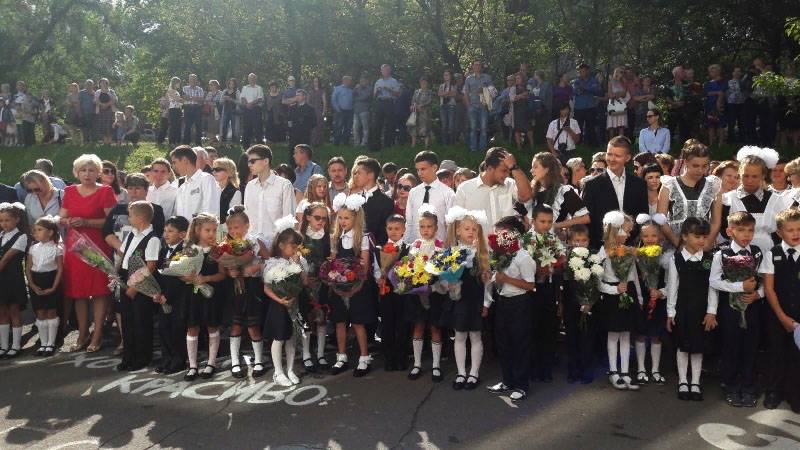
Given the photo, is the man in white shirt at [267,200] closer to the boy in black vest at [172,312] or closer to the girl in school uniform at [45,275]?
the boy in black vest at [172,312]

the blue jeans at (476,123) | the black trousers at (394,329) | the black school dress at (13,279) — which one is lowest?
the black trousers at (394,329)

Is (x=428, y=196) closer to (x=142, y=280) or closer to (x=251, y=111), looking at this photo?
(x=142, y=280)

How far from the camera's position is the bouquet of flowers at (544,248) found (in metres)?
7.06

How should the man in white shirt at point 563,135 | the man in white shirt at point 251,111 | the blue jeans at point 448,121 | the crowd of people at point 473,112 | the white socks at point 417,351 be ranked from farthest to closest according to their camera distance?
1. the man in white shirt at point 251,111
2. the blue jeans at point 448,121
3. the crowd of people at point 473,112
4. the man in white shirt at point 563,135
5. the white socks at point 417,351

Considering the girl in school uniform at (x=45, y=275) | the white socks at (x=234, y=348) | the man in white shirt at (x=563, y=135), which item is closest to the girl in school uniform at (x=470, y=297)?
the white socks at (x=234, y=348)

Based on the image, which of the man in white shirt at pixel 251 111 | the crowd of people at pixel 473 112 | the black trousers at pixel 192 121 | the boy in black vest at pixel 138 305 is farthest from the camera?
the black trousers at pixel 192 121

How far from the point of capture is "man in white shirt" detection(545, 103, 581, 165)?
14.5m

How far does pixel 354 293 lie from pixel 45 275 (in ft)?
12.1

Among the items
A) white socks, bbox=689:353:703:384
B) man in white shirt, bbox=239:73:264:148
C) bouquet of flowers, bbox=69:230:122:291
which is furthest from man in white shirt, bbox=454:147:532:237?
man in white shirt, bbox=239:73:264:148

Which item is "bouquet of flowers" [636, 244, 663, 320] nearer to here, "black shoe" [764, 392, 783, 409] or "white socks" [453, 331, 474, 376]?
"black shoe" [764, 392, 783, 409]

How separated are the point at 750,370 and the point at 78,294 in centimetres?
689

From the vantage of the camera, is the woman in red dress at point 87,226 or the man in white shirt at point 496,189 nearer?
the man in white shirt at point 496,189

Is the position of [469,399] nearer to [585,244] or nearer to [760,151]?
[585,244]

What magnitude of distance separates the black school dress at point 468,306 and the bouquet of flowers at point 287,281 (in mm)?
1451
